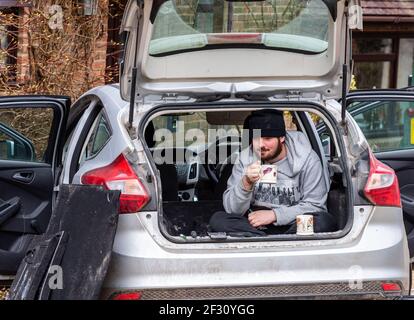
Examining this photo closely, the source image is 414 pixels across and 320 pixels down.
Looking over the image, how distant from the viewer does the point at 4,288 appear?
7.09 meters

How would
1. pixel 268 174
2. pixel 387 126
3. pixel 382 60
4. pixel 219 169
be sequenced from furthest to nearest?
1. pixel 382 60
2. pixel 387 126
3. pixel 219 169
4. pixel 268 174

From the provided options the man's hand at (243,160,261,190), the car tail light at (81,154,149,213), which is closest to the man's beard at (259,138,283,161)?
the man's hand at (243,160,261,190)

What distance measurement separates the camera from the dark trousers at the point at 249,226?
5578 mm

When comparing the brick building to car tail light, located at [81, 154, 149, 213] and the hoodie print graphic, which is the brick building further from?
car tail light, located at [81, 154, 149, 213]

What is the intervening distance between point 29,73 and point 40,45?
0.34 meters

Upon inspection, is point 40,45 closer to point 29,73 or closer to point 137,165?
point 29,73

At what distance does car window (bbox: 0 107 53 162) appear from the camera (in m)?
6.81

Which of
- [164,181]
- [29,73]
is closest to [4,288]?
[164,181]

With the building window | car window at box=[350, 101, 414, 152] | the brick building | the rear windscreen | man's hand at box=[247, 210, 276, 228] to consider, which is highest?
the rear windscreen

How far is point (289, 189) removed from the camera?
5867mm

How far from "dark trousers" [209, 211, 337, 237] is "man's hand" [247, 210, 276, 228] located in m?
0.03

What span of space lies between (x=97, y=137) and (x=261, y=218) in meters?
1.29

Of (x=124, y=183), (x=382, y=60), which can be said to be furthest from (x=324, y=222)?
(x=382, y=60)

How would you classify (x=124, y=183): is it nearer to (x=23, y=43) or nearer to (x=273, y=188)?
(x=273, y=188)
